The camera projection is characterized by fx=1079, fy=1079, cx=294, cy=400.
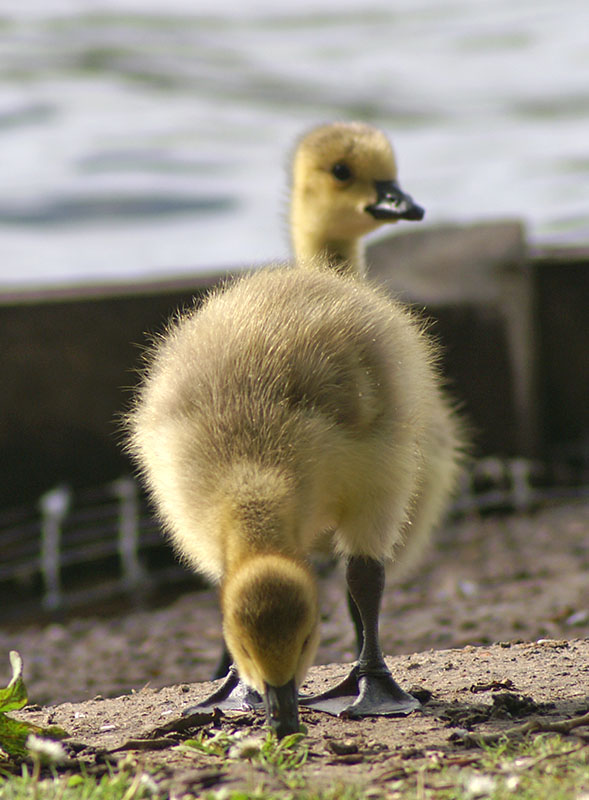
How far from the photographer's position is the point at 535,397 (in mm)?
7906

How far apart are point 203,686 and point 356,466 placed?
1.18 m

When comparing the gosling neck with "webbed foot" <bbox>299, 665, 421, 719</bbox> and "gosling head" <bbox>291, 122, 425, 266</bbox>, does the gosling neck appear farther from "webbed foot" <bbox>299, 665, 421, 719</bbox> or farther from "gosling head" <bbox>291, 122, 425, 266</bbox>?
"webbed foot" <bbox>299, 665, 421, 719</bbox>

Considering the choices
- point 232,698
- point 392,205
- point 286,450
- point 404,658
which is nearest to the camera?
point 286,450

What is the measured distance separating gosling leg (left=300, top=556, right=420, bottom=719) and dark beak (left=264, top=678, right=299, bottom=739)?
532 mm

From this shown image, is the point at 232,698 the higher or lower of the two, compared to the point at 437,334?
lower

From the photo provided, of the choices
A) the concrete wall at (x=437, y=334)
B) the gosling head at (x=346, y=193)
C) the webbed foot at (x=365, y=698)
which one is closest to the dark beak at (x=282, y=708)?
the webbed foot at (x=365, y=698)

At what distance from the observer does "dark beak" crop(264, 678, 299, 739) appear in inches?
95.0

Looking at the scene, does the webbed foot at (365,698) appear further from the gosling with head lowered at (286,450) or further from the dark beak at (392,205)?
the dark beak at (392,205)

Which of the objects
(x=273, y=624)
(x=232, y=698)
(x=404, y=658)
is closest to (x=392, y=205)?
(x=404, y=658)

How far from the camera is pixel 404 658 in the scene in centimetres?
364

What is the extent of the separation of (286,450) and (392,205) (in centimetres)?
191

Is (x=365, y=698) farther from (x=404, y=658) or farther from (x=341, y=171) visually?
(x=341, y=171)

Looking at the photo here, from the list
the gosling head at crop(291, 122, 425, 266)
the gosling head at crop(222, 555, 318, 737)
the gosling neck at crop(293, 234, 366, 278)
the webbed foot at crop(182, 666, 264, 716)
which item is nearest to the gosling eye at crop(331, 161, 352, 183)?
the gosling head at crop(291, 122, 425, 266)

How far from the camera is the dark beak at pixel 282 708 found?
241 centimetres
